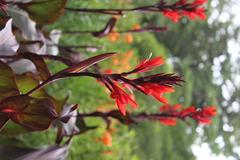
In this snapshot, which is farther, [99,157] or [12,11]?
[99,157]

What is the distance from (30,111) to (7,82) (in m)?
0.07

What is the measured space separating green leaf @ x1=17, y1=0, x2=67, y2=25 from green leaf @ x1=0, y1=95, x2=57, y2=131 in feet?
0.98

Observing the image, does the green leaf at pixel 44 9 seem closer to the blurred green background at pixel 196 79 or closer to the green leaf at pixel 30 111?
the green leaf at pixel 30 111

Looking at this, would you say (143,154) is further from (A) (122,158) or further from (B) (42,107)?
(B) (42,107)

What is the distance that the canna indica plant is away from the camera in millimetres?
571

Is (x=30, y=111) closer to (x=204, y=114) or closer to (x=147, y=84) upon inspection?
(x=147, y=84)

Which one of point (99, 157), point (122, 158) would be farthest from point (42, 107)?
point (122, 158)

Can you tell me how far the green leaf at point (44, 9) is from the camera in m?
0.89

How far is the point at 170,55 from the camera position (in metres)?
6.93

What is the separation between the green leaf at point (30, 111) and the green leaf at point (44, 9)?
0.98 feet

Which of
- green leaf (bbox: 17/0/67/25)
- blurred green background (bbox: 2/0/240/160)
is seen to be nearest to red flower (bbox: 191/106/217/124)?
green leaf (bbox: 17/0/67/25)

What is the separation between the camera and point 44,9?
90 centimetres

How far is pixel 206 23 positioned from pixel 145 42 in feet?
4.85

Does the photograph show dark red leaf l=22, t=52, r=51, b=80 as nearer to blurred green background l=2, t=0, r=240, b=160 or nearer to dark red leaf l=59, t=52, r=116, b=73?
dark red leaf l=59, t=52, r=116, b=73
